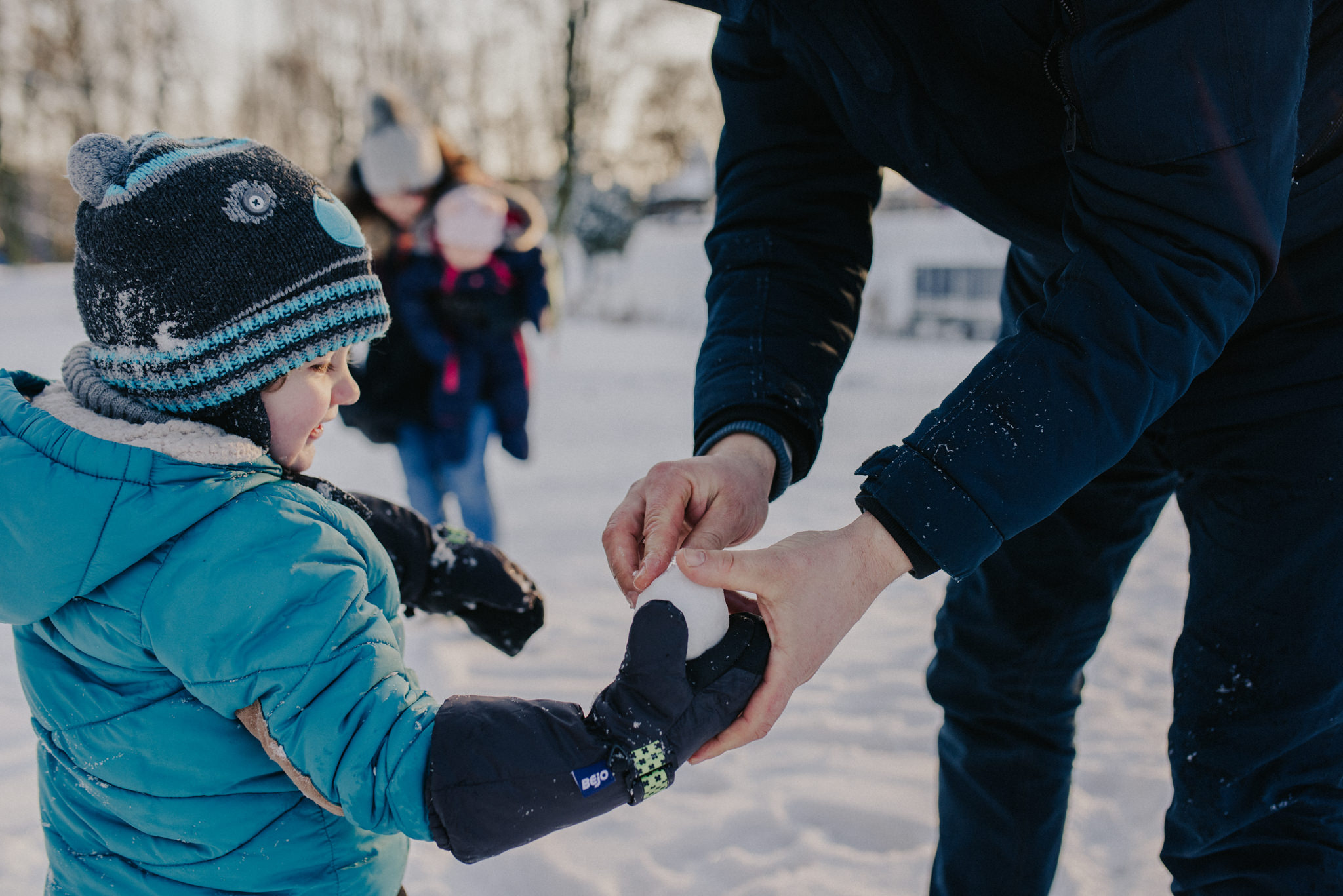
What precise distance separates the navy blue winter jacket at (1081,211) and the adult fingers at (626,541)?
23 centimetres

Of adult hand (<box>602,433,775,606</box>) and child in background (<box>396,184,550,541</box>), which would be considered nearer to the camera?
adult hand (<box>602,433,775,606</box>)

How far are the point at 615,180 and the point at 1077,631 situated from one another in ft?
79.0

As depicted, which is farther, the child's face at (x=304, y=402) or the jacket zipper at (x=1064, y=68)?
the child's face at (x=304, y=402)

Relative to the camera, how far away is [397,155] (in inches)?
145

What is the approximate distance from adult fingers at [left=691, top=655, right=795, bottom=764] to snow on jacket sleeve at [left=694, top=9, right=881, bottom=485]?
465 millimetres

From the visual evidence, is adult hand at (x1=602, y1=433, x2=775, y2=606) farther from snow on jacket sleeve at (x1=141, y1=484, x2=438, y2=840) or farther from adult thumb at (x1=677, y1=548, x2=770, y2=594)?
snow on jacket sleeve at (x1=141, y1=484, x2=438, y2=840)

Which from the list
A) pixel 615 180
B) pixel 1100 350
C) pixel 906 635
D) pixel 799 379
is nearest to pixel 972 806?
pixel 799 379

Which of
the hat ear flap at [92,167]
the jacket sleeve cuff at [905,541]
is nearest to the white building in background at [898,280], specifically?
the jacket sleeve cuff at [905,541]

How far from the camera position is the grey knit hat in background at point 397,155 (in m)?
3.68

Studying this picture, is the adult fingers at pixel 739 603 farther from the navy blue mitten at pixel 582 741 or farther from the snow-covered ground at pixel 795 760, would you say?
the snow-covered ground at pixel 795 760

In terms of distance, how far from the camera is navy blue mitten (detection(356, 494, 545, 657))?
4.75 feet

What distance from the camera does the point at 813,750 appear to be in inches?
96.8

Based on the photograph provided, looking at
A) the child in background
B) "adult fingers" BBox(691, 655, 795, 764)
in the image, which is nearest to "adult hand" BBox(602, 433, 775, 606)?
"adult fingers" BBox(691, 655, 795, 764)

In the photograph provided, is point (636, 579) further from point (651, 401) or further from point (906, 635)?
point (651, 401)
